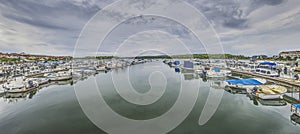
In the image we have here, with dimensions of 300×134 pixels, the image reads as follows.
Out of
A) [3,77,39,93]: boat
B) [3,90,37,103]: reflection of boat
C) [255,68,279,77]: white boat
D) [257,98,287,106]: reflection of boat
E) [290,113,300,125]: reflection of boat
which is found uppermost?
[255,68,279,77]: white boat

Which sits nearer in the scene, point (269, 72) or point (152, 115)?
point (152, 115)

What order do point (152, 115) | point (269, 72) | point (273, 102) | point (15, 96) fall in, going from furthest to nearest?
point (269, 72) → point (15, 96) → point (273, 102) → point (152, 115)

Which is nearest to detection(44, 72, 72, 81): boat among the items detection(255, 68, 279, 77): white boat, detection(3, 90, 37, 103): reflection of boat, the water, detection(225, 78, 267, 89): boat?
detection(3, 90, 37, 103): reflection of boat

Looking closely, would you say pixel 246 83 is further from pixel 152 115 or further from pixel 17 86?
pixel 17 86

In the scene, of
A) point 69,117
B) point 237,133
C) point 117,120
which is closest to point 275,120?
point 237,133

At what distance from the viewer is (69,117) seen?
681 centimetres

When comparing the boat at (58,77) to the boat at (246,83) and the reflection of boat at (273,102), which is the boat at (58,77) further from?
the reflection of boat at (273,102)

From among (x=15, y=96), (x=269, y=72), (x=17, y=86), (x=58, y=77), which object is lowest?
(x=15, y=96)

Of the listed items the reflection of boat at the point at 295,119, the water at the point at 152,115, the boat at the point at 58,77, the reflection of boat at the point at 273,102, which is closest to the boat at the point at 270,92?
the reflection of boat at the point at 273,102

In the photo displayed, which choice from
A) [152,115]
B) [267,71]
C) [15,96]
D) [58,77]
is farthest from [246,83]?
[58,77]

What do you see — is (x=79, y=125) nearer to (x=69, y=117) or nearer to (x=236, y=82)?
(x=69, y=117)

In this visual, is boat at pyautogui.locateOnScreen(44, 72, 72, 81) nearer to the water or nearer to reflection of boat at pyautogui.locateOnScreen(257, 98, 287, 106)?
the water

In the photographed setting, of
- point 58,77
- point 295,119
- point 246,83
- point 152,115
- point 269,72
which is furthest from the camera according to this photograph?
point 58,77

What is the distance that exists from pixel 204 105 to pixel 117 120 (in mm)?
5315
